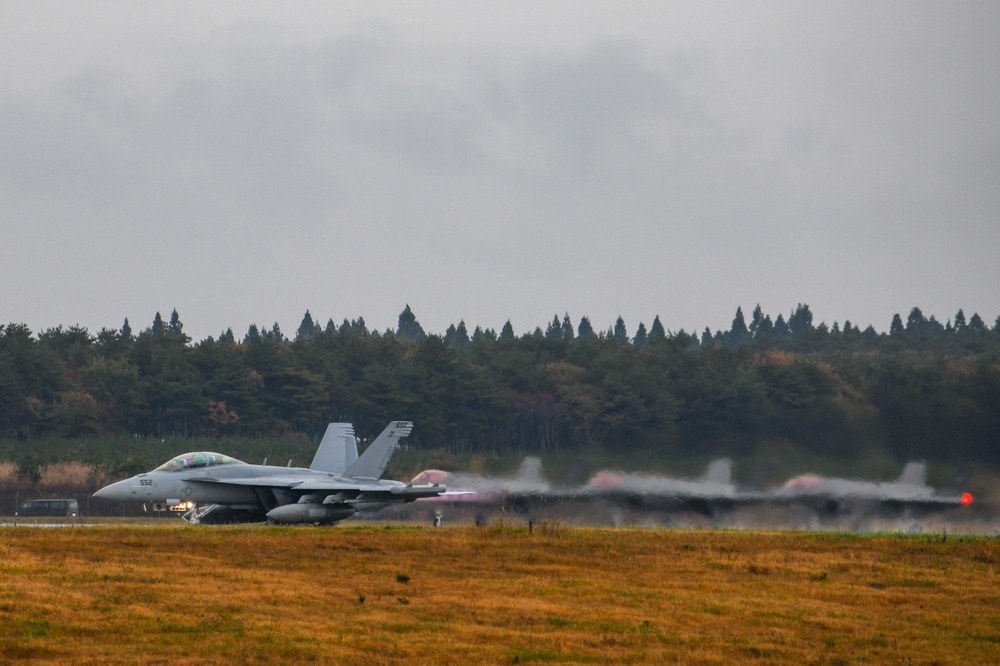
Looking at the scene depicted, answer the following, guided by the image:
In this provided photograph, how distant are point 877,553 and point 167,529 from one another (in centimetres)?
1821

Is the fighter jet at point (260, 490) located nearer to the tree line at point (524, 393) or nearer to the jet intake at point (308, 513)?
the jet intake at point (308, 513)

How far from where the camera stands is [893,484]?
38594mm

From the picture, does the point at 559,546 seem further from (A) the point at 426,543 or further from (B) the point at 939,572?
(B) the point at 939,572

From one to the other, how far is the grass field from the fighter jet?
219 inches

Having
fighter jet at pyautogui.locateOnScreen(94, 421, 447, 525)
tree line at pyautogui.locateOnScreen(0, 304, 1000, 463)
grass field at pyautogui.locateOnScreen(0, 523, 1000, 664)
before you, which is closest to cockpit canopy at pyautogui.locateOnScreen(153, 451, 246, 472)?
fighter jet at pyautogui.locateOnScreen(94, 421, 447, 525)

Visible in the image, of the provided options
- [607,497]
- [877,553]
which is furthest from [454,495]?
[877,553]

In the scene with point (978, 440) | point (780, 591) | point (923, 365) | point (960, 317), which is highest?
point (960, 317)

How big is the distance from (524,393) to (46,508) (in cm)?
3350

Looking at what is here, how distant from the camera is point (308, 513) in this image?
124ft

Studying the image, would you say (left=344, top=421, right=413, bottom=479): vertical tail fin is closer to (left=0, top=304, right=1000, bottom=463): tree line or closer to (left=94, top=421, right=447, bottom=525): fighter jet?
(left=94, top=421, right=447, bottom=525): fighter jet

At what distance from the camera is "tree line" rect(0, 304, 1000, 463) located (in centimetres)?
4203

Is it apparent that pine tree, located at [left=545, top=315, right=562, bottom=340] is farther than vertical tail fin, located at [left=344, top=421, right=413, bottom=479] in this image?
Yes

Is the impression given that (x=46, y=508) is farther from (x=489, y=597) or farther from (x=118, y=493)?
(x=489, y=597)

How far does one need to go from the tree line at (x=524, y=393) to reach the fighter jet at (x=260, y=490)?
26.4ft
